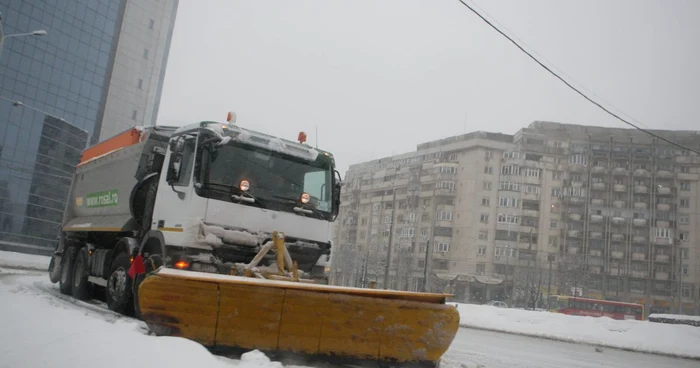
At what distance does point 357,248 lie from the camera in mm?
78688

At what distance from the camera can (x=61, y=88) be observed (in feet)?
187

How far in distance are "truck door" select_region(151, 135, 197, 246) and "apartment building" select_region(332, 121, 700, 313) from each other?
6175 cm

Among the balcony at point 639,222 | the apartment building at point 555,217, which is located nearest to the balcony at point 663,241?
the apartment building at point 555,217

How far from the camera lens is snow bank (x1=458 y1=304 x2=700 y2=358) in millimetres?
18156

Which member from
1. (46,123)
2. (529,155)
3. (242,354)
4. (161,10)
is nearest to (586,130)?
(529,155)

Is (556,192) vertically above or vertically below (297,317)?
above

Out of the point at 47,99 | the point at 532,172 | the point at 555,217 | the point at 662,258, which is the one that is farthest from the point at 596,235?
the point at 47,99

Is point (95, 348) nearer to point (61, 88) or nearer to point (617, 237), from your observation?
point (61, 88)

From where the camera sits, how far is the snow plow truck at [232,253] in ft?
19.1

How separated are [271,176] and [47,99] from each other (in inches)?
2229

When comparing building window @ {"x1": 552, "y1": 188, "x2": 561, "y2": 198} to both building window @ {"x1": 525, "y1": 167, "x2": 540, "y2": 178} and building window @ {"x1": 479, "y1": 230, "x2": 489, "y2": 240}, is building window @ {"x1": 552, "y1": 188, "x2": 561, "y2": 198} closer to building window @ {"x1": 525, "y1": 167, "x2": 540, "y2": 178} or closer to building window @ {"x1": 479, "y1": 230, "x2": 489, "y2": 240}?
building window @ {"x1": 525, "y1": 167, "x2": 540, "y2": 178}

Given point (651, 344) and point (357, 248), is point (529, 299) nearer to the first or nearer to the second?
point (357, 248)

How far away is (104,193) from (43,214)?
39147 mm

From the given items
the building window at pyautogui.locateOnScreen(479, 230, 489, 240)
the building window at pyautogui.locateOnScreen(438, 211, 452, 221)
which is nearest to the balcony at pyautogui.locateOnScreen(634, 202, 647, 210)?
the building window at pyautogui.locateOnScreen(479, 230, 489, 240)
